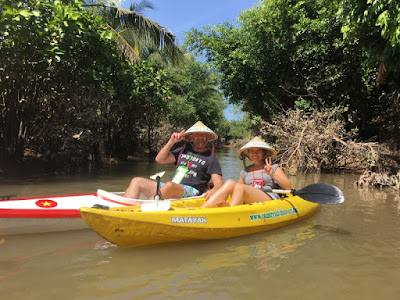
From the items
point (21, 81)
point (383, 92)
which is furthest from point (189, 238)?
point (383, 92)

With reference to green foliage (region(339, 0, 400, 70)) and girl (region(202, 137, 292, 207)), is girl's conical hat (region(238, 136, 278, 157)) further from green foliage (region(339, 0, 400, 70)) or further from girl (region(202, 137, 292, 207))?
green foliage (region(339, 0, 400, 70))

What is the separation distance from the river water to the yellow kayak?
12cm

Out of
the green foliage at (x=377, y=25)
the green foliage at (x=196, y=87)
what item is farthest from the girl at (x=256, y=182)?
the green foliage at (x=196, y=87)

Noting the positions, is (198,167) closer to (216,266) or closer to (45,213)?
(216,266)

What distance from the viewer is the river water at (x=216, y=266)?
8.41ft

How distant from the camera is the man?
439cm

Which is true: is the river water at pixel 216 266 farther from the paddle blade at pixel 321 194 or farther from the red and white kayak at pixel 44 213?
the paddle blade at pixel 321 194

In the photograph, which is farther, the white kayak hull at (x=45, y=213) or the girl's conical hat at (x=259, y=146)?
the girl's conical hat at (x=259, y=146)

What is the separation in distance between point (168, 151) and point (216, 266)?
2.08 meters

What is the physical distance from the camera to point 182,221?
3486 millimetres

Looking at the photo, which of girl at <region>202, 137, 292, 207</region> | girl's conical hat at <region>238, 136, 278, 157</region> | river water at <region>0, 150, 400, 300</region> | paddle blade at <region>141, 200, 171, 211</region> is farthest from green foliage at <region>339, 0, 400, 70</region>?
paddle blade at <region>141, 200, 171, 211</region>

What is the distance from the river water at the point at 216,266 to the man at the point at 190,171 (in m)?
0.86

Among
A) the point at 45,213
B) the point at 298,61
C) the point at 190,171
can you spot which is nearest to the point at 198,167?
the point at 190,171

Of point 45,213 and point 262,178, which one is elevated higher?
point 262,178
